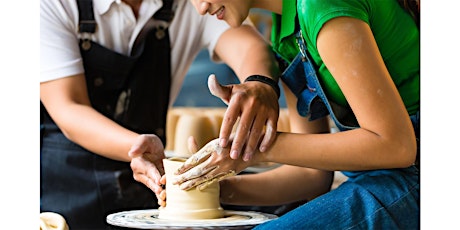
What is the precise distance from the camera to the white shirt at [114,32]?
161 cm

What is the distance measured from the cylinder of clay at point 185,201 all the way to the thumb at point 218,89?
0.14m

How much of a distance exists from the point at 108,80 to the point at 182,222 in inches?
27.3

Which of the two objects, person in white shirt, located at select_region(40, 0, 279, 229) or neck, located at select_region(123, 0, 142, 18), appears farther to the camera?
neck, located at select_region(123, 0, 142, 18)

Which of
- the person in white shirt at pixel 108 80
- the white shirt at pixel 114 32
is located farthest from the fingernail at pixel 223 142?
the white shirt at pixel 114 32

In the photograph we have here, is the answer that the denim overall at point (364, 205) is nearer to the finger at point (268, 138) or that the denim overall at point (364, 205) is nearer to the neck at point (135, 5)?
the finger at point (268, 138)

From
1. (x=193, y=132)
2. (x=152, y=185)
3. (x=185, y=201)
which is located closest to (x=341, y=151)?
(x=185, y=201)

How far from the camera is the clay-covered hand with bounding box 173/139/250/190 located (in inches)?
44.6

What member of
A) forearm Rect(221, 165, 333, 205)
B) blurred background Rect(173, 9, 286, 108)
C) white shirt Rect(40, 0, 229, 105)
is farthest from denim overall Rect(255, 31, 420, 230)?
blurred background Rect(173, 9, 286, 108)

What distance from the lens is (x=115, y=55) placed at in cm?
172

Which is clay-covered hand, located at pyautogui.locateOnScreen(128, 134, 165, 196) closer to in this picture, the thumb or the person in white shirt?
the person in white shirt

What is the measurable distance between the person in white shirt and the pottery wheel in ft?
0.91
